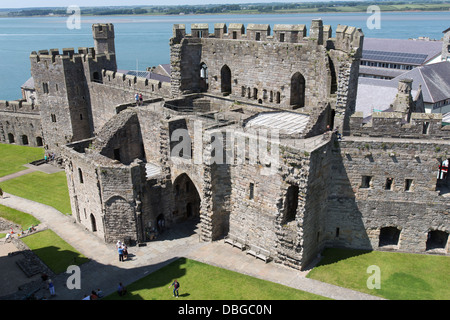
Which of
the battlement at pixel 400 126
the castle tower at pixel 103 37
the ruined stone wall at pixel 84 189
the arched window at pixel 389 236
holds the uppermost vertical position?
the castle tower at pixel 103 37

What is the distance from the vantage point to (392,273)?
68.4 feet

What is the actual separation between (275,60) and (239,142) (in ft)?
23.4

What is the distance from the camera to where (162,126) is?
25.3 metres

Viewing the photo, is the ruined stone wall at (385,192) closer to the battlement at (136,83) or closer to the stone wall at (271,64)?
the stone wall at (271,64)

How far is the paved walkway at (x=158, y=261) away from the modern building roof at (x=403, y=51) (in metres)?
55.7

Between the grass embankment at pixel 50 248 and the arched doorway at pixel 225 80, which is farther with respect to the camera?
the arched doorway at pixel 225 80

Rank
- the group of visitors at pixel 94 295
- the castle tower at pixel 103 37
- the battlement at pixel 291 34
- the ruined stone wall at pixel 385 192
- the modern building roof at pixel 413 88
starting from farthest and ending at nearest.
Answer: the castle tower at pixel 103 37, the modern building roof at pixel 413 88, the battlement at pixel 291 34, the ruined stone wall at pixel 385 192, the group of visitors at pixel 94 295

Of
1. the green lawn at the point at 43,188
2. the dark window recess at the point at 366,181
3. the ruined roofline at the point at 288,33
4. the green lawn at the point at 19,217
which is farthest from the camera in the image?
the green lawn at the point at 43,188

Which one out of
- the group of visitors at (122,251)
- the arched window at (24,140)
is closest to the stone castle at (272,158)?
the group of visitors at (122,251)

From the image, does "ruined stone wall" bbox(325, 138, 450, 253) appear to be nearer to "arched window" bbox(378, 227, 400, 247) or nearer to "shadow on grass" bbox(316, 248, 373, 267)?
"shadow on grass" bbox(316, 248, 373, 267)

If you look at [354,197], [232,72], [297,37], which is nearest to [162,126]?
[232,72]

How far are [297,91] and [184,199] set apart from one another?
9943mm

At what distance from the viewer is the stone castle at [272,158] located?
2120 centimetres

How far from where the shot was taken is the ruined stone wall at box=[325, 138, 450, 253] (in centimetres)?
2097
